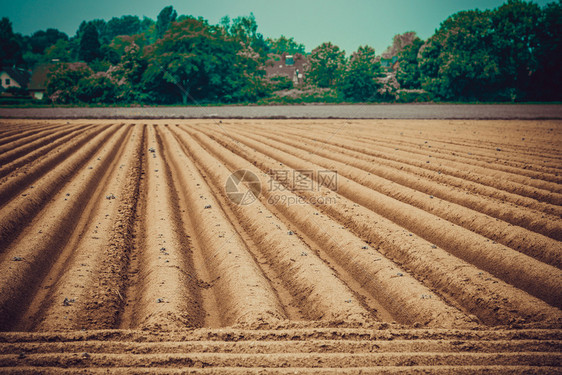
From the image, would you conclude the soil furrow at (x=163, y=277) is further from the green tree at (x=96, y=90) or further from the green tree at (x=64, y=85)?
the green tree at (x=64, y=85)

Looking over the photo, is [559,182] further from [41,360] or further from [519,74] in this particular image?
[519,74]

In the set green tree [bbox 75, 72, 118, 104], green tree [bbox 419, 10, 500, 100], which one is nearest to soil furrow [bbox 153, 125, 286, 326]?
green tree [bbox 75, 72, 118, 104]

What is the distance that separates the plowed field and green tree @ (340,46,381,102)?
2744 cm

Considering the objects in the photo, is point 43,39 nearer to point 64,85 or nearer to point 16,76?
point 16,76

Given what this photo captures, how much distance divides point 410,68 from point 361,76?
214 inches

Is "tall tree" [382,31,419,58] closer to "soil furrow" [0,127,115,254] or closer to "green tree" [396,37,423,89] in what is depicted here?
"green tree" [396,37,423,89]

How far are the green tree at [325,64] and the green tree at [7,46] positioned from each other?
51096 mm

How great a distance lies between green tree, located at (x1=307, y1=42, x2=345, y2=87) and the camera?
4228 cm

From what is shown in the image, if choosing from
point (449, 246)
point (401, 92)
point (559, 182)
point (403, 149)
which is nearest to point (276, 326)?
point (449, 246)

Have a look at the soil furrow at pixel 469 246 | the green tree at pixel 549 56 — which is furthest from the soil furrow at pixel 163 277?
the green tree at pixel 549 56

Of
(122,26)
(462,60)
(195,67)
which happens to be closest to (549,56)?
(462,60)

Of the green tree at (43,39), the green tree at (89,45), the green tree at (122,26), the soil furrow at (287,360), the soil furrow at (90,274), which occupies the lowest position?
the soil furrow at (287,360)

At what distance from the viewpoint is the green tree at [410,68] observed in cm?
3644

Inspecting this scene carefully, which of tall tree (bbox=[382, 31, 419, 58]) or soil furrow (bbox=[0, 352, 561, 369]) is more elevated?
tall tree (bbox=[382, 31, 419, 58])
